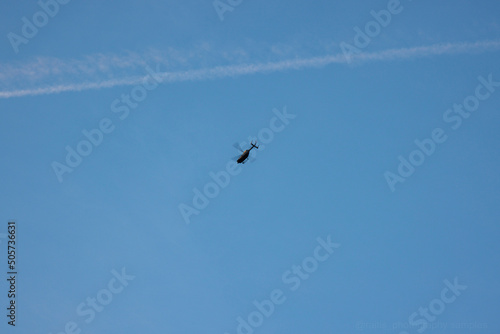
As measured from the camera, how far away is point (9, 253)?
5059 centimetres

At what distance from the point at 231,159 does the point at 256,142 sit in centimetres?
338

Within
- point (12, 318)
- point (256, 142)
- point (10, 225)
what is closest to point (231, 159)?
point (256, 142)

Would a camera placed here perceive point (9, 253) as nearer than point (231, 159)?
Yes

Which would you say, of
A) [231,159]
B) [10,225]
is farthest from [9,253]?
[231,159]

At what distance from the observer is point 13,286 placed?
4988cm

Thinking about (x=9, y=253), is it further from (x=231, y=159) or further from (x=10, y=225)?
(x=231, y=159)

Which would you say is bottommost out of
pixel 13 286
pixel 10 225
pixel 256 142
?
pixel 256 142

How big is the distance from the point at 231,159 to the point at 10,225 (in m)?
22.3

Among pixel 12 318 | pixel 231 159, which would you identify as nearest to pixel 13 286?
pixel 12 318

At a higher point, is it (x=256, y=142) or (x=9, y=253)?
(x=9, y=253)

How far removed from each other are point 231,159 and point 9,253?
23374mm

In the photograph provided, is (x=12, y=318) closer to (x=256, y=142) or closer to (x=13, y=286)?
(x=13, y=286)

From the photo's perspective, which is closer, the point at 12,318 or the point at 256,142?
the point at 12,318

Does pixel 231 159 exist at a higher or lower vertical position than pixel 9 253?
lower
